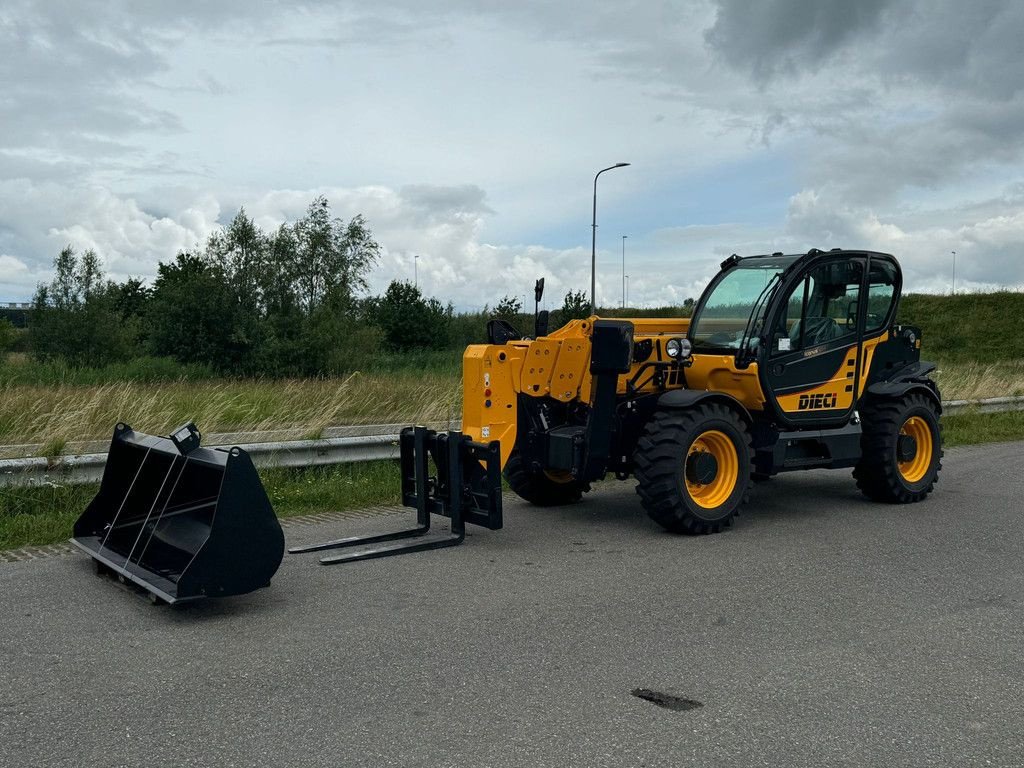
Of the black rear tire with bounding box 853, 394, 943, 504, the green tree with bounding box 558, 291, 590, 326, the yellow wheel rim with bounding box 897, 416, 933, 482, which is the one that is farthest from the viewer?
the green tree with bounding box 558, 291, 590, 326

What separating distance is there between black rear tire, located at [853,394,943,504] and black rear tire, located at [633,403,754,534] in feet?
5.59

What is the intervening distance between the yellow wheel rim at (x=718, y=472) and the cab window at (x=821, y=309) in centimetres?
108

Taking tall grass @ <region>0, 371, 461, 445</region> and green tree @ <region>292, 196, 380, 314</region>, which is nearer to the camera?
tall grass @ <region>0, 371, 461, 445</region>

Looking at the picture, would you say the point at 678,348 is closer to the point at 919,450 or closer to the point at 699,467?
the point at 699,467

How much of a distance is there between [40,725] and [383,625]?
6.15 ft

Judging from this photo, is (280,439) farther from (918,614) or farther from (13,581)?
(918,614)

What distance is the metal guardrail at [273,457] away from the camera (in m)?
8.47

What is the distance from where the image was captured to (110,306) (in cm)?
4038

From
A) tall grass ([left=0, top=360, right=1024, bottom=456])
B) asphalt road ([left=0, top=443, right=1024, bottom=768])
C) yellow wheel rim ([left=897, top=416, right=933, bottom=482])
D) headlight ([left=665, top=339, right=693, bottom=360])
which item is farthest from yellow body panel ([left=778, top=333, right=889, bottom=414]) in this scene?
tall grass ([left=0, top=360, right=1024, bottom=456])

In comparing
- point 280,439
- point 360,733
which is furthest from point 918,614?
point 280,439

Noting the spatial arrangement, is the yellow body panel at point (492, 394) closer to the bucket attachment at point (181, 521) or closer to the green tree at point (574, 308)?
the bucket attachment at point (181, 521)

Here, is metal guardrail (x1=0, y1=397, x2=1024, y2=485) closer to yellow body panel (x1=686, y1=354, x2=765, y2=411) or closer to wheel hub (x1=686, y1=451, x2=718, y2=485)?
yellow body panel (x1=686, y1=354, x2=765, y2=411)

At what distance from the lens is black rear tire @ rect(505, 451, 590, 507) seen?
363 inches

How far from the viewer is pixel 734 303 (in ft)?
29.9
